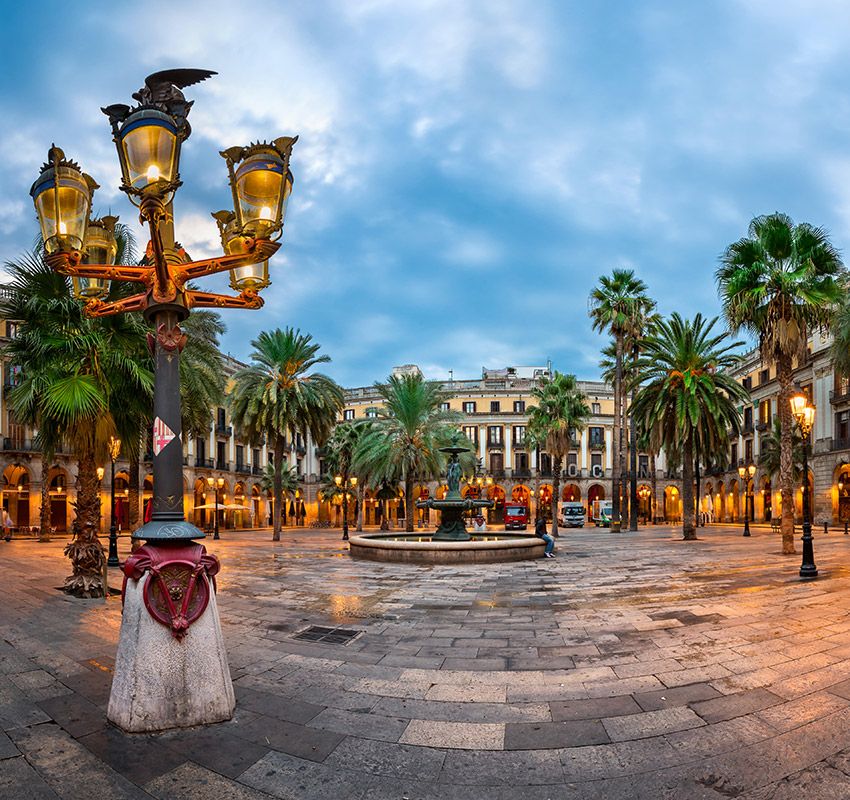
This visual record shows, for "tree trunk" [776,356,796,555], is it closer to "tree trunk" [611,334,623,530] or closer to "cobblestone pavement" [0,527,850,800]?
"cobblestone pavement" [0,527,850,800]

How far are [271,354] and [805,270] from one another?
25.0m

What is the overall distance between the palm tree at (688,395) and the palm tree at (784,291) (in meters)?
8.40

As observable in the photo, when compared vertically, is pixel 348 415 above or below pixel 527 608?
above

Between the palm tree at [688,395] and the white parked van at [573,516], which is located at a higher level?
the palm tree at [688,395]

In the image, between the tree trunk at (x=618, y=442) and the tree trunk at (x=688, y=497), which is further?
the tree trunk at (x=618, y=442)

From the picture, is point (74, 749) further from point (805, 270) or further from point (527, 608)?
point (805, 270)

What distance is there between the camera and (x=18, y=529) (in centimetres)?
3716

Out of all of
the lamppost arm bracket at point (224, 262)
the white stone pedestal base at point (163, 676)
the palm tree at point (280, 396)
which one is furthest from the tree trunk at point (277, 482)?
the white stone pedestal base at point (163, 676)

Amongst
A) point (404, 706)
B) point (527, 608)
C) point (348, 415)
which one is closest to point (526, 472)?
point (348, 415)

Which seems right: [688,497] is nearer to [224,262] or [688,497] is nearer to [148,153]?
[224,262]

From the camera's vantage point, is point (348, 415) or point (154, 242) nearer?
point (154, 242)

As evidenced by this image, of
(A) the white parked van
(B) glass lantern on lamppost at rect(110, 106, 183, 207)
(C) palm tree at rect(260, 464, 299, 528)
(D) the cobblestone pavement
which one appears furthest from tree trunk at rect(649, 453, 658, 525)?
(B) glass lantern on lamppost at rect(110, 106, 183, 207)

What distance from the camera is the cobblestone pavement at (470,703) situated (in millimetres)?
3887

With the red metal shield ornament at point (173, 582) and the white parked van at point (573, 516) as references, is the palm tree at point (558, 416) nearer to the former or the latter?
the white parked van at point (573, 516)
